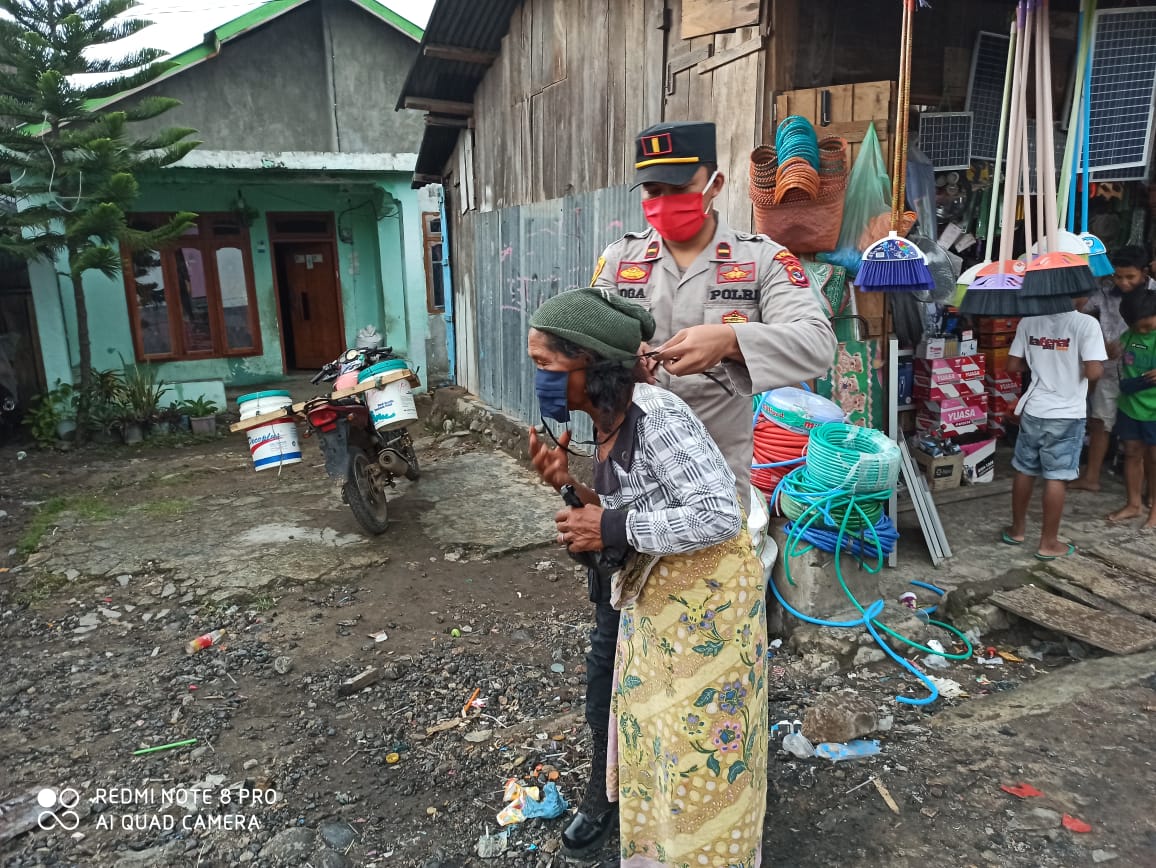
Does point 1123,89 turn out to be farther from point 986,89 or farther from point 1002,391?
point 1002,391

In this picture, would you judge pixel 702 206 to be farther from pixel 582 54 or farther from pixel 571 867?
pixel 582 54

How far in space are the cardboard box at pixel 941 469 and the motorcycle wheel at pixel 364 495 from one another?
12.1 ft

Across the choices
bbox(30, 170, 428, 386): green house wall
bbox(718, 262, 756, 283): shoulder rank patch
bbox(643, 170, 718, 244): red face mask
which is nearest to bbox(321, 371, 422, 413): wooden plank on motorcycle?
bbox(643, 170, 718, 244): red face mask

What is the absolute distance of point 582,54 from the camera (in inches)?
236

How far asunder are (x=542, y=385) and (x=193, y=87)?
437 inches

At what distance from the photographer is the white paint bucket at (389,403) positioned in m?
5.17

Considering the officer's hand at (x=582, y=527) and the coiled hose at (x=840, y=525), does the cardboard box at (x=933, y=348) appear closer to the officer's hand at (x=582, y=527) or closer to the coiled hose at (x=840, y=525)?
the coiled hose at (x=840, y=525)

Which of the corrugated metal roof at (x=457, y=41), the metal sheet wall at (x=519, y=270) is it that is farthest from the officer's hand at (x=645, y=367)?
the corrugated metal roof at (x=457, y=41)

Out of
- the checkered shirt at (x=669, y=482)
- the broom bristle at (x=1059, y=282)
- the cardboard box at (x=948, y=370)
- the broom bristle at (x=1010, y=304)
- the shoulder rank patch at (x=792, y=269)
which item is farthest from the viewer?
the cardboard box at (x=948, y=370)

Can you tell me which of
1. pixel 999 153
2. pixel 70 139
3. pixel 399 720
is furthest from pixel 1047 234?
pixel 70 139

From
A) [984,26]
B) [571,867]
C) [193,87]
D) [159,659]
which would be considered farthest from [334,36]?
[571,867]

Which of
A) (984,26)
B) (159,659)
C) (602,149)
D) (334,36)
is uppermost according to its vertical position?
(334,36)

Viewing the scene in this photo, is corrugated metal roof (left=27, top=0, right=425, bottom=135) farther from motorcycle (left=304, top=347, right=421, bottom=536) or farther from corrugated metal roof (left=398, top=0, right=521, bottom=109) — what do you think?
motorcycle (left=304, top=347, right=421, bottom=536)

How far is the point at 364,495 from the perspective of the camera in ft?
17.4
